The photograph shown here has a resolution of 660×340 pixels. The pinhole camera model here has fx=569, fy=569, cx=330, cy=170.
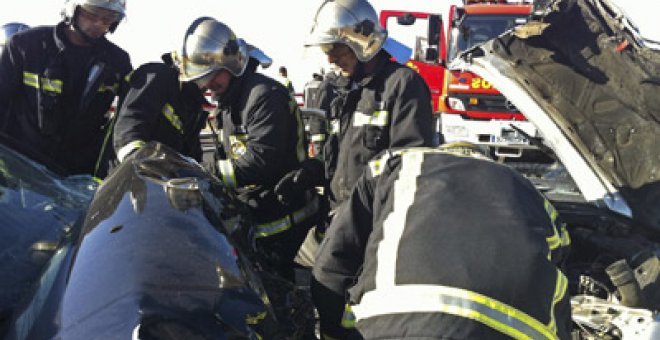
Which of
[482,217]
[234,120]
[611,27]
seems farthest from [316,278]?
[611,27]

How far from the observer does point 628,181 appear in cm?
347

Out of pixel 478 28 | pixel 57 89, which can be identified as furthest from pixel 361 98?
pixel 478 28

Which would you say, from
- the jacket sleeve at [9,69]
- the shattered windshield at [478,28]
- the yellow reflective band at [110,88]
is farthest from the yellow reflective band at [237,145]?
the shattered windshield at [478,28]

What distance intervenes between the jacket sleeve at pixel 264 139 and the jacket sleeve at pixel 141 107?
0.49 m

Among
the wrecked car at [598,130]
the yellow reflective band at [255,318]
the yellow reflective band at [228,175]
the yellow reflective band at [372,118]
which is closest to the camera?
the yellow reflective band at [255,318]

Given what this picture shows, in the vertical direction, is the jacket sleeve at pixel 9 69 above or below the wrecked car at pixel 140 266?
above

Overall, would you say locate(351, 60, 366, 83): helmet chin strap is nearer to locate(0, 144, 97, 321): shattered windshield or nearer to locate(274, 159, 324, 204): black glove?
locate(274, 159, 324, 204): black glove

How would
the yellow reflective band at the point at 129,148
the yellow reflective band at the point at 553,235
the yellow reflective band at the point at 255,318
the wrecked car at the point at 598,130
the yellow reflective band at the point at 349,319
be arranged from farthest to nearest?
the wrecked car at the point at 598,130 → the yellow reflective band at the point at 129,148 → the yellow reflective band at the point at 349,319 → the yellow reflective band at the point at 553,235 → the yellow reflective band at the point at 255,318

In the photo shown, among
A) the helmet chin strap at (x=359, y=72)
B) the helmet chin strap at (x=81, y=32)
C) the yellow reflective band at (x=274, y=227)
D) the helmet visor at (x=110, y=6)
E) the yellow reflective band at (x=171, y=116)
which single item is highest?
the helmet visor at (x=110, y=6)

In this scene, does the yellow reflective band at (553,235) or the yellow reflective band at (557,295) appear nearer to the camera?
the yellow reflective band at (557,295)

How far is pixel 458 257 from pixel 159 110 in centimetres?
206

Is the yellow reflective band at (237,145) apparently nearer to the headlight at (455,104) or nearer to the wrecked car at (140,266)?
the wrecked car at (140,266)

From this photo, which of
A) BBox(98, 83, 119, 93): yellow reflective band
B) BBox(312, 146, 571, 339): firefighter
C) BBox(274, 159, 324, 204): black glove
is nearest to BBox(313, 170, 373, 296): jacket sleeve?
BBox(312, 146, 571, 339): firefighter

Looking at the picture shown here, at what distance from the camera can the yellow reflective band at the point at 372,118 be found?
2814 millimetres
